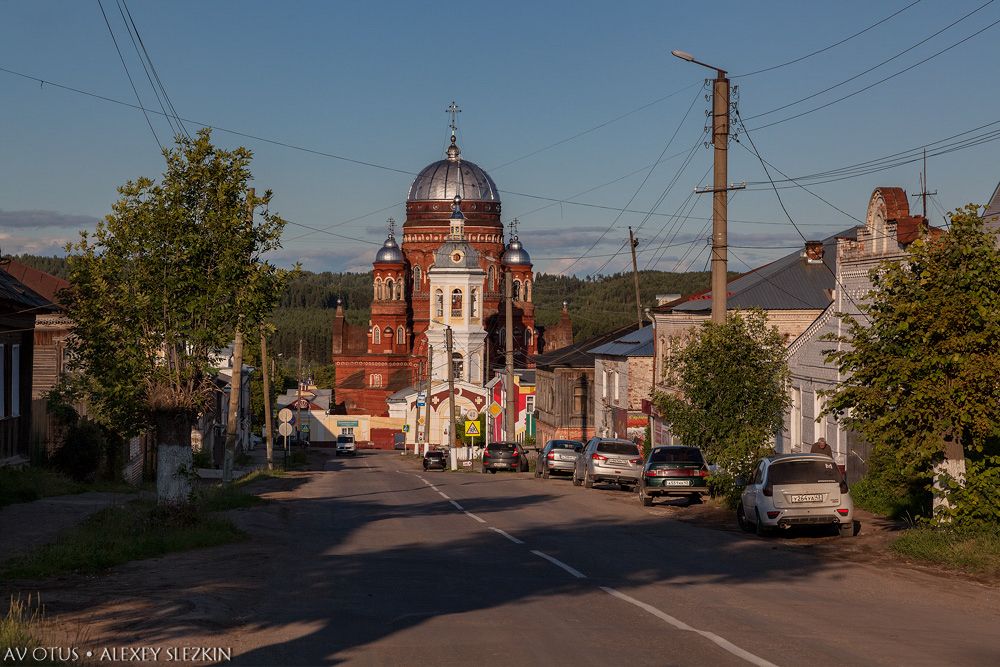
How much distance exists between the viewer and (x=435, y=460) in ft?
197

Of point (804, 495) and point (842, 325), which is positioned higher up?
point (842, 325)

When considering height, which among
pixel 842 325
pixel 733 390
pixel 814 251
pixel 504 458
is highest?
pixel 814 251

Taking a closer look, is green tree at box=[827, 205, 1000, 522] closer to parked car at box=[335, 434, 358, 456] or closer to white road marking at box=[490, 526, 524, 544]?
white road marking at box=[490, 526, 524, 544]

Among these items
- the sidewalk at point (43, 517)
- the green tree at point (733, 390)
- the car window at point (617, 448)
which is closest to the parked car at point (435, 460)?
the car window at point (617, 448)

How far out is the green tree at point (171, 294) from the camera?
18.1 meters

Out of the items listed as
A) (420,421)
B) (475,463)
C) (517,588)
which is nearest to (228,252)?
(517,588)

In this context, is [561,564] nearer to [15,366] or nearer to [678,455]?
[678,455]

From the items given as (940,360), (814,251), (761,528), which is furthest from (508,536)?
(814,251)

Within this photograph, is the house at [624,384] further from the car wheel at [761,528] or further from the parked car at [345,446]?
the car wheel at [761,528]

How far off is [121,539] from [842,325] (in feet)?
69.5

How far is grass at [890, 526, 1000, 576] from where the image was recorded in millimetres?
15359

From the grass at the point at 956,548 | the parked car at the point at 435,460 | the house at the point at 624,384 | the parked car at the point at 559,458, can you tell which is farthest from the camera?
the parked car at the point at 435,460

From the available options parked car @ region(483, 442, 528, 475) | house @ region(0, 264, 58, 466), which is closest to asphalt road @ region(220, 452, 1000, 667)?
house @ region(0, 264, 58, 466)

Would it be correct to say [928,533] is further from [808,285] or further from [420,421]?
[420,421]
